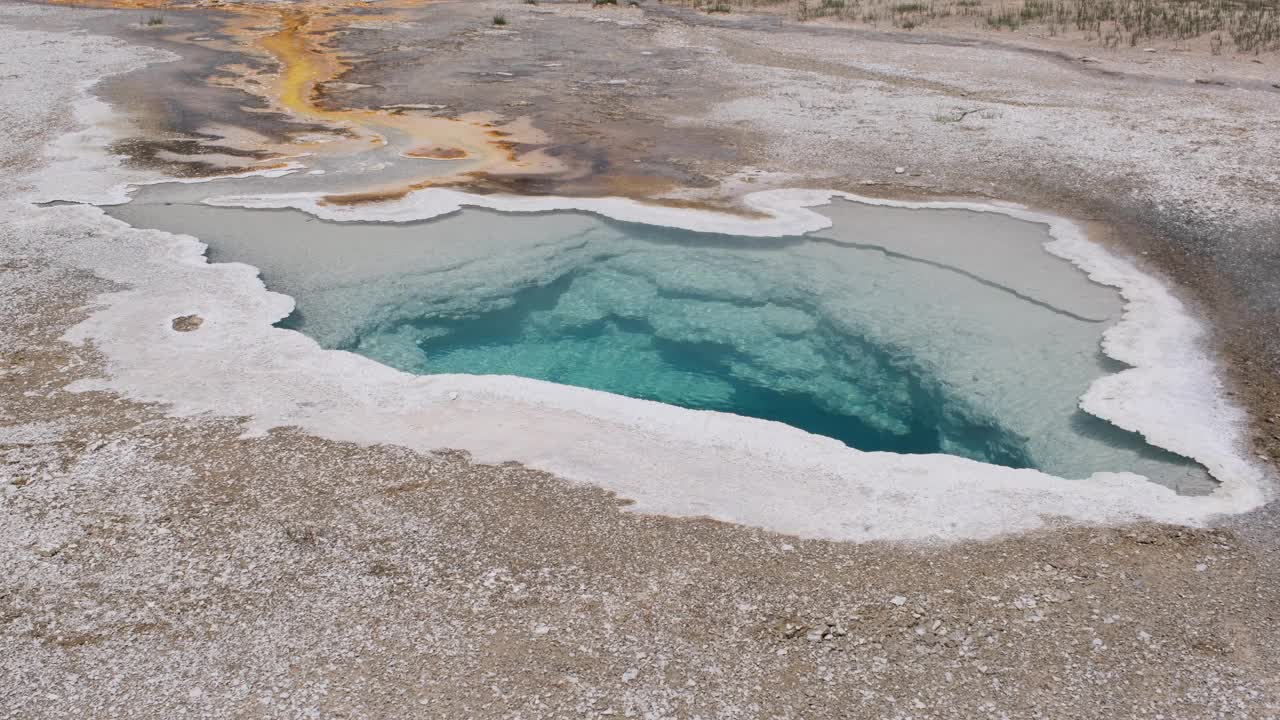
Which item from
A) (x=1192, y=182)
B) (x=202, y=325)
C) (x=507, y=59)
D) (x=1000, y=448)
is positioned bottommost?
(x=1000, y=448)

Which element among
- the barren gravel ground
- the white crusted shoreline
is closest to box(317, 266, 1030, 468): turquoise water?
the white crusted shoreline

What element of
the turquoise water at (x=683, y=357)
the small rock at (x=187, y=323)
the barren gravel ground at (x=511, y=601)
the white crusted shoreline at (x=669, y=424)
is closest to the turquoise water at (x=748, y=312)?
the turquoise water at (x=683, y=357)

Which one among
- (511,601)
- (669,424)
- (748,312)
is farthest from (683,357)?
(511,601)

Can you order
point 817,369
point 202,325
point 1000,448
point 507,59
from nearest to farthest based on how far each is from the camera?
point 1000,448
point 202,325
point 817,369
point 507,59

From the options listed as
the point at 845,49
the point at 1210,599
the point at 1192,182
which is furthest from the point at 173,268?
the point at 845,49

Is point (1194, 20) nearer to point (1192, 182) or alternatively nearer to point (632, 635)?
point (1192, 182)

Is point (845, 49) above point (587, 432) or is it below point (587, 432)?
above

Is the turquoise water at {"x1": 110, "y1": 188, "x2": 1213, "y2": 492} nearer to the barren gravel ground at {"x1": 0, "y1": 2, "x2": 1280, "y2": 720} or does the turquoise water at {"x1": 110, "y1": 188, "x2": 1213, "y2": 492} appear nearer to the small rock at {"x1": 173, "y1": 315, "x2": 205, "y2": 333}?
the small rock at {"x1": 173, "y1": 315, "x2": 205, "y2": 333}

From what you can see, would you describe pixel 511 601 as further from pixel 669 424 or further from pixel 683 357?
pixel 683 357
